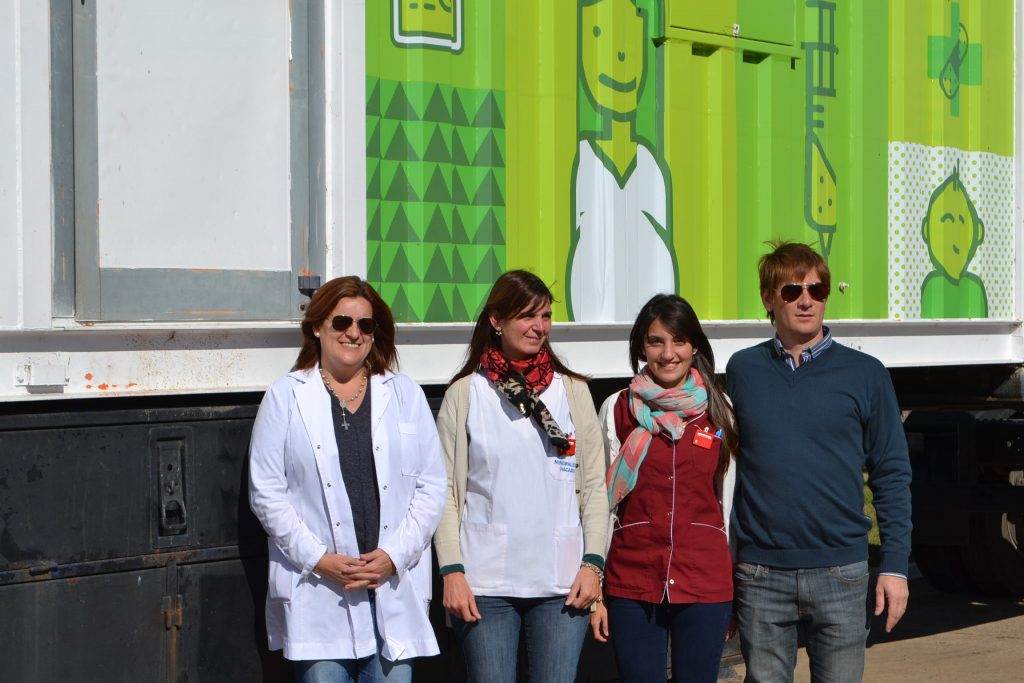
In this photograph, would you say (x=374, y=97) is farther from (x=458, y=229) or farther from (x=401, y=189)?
(x=458, y=229)

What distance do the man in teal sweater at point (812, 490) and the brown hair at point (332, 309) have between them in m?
0.93

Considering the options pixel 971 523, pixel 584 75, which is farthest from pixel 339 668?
pixel 971 523

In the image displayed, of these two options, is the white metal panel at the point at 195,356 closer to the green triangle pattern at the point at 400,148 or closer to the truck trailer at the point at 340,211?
the truck trailer at the point at 340,211

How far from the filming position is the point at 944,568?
8.06m

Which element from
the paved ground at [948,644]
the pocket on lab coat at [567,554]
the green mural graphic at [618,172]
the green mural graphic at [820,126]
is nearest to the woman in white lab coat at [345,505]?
the pocket on lab coat at [567,554]

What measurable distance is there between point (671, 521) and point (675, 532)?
0.10 feet

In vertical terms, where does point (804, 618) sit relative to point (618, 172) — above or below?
below

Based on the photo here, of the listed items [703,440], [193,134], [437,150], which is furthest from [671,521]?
[193,134]

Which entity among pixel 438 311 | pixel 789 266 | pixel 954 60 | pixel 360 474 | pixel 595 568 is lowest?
pixel 595 568

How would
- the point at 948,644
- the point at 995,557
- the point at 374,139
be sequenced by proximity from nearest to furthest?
the point at 374,139
the point at 948,644
the point at 995,557

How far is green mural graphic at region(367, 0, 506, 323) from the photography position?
412 centimetres

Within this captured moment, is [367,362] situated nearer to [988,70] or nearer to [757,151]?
[757,151]

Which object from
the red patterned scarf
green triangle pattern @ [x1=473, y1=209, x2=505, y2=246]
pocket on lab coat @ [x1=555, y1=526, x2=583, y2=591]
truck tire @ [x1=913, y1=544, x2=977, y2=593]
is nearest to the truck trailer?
green triangle pattern @ [x1=473, y1=209, x2=505, y2=246]

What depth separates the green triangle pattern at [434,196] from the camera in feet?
13.5
